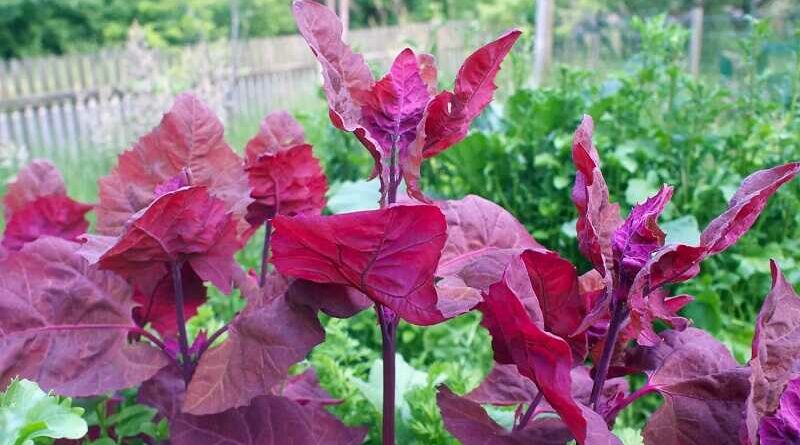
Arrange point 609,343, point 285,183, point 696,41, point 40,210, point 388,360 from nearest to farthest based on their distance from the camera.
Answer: point 609,343 → point 388,360 → point 285,183 → point 40,210 → point 696,41

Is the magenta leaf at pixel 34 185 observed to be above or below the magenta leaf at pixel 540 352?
below

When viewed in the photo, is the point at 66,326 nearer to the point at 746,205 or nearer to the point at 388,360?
the point at 388,360

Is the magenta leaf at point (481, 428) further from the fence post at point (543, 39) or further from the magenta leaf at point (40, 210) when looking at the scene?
the fence post at point (543, 39)

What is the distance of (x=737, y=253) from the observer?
2.18 m

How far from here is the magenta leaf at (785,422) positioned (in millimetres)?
588

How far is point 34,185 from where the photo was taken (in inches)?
48.3

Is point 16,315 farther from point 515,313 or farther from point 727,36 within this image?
point 727,36

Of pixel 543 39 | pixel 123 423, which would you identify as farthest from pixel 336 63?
pixel 543 39

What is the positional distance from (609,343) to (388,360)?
0.74 feet

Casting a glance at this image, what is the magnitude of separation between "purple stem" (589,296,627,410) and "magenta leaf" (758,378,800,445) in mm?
130

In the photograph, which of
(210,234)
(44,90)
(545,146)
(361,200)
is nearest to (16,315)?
(210,234)

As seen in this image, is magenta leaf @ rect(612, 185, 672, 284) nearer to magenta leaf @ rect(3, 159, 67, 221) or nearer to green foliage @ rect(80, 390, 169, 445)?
green foliage @ rect(80, 390, 169, 445)

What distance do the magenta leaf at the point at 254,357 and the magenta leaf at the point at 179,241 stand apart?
95 mm

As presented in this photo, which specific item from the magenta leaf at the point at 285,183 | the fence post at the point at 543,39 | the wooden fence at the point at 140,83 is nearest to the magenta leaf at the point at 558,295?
the magenta leaf at the point at 285,183
